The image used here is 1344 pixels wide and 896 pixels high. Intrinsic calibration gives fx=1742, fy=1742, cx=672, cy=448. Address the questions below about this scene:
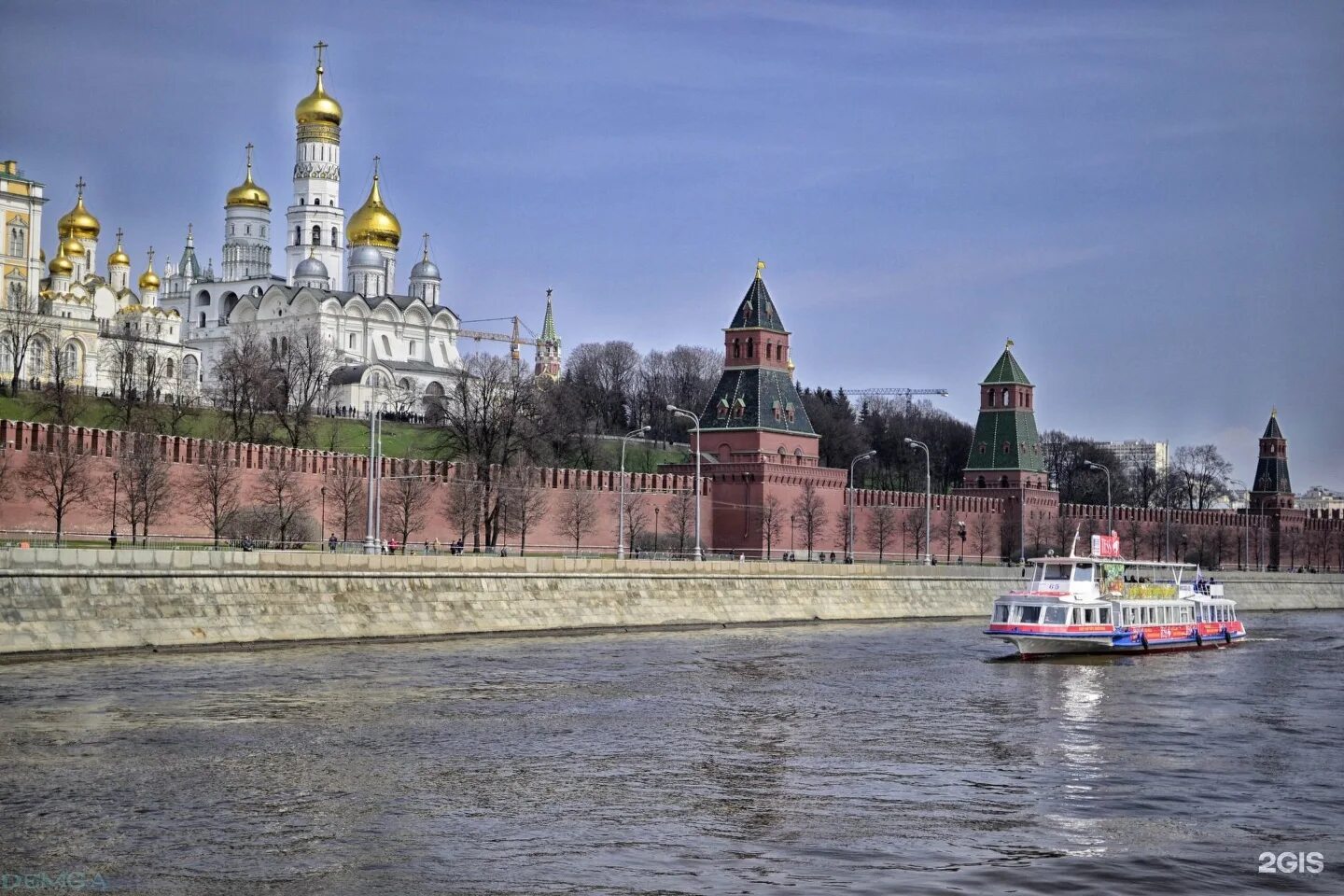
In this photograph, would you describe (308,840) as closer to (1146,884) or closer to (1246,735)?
(1146,884)

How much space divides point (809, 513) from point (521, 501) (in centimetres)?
Result: 1544

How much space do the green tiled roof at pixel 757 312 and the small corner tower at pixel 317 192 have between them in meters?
38.6

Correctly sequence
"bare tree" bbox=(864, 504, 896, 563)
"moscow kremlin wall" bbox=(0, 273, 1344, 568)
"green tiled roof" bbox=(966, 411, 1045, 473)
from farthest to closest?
"green tiled roof" bbox=(966, 411, 1045, 473) → "bare tree" bbox=(864, 504, 896, 563) → "moscow kremlin wall" bbox=(0, 273, 1344, 568)

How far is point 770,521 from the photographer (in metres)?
65.6

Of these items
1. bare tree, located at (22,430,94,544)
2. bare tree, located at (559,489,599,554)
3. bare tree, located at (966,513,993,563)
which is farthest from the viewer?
bare tree, located at (966,513,993,563)

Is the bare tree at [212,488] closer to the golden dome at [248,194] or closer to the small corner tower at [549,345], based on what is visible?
the golden dome at [248,194]

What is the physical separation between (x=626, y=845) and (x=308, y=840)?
2978 millimetres

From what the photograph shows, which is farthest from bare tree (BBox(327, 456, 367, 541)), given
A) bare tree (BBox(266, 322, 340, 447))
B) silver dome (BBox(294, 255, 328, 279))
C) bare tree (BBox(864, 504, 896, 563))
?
silver dome (BBox(294, 255, 328, 279))

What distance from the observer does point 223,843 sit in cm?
1605

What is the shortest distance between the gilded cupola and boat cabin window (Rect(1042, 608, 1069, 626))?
68.2 meters

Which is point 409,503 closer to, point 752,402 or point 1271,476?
point 752,402

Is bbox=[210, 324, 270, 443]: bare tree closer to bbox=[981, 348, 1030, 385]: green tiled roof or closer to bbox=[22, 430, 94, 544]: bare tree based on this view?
bbox=[22, 430, 94, 544]: bare tree

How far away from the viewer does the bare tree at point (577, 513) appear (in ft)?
194

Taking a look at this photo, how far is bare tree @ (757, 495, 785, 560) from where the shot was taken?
65.5 m
